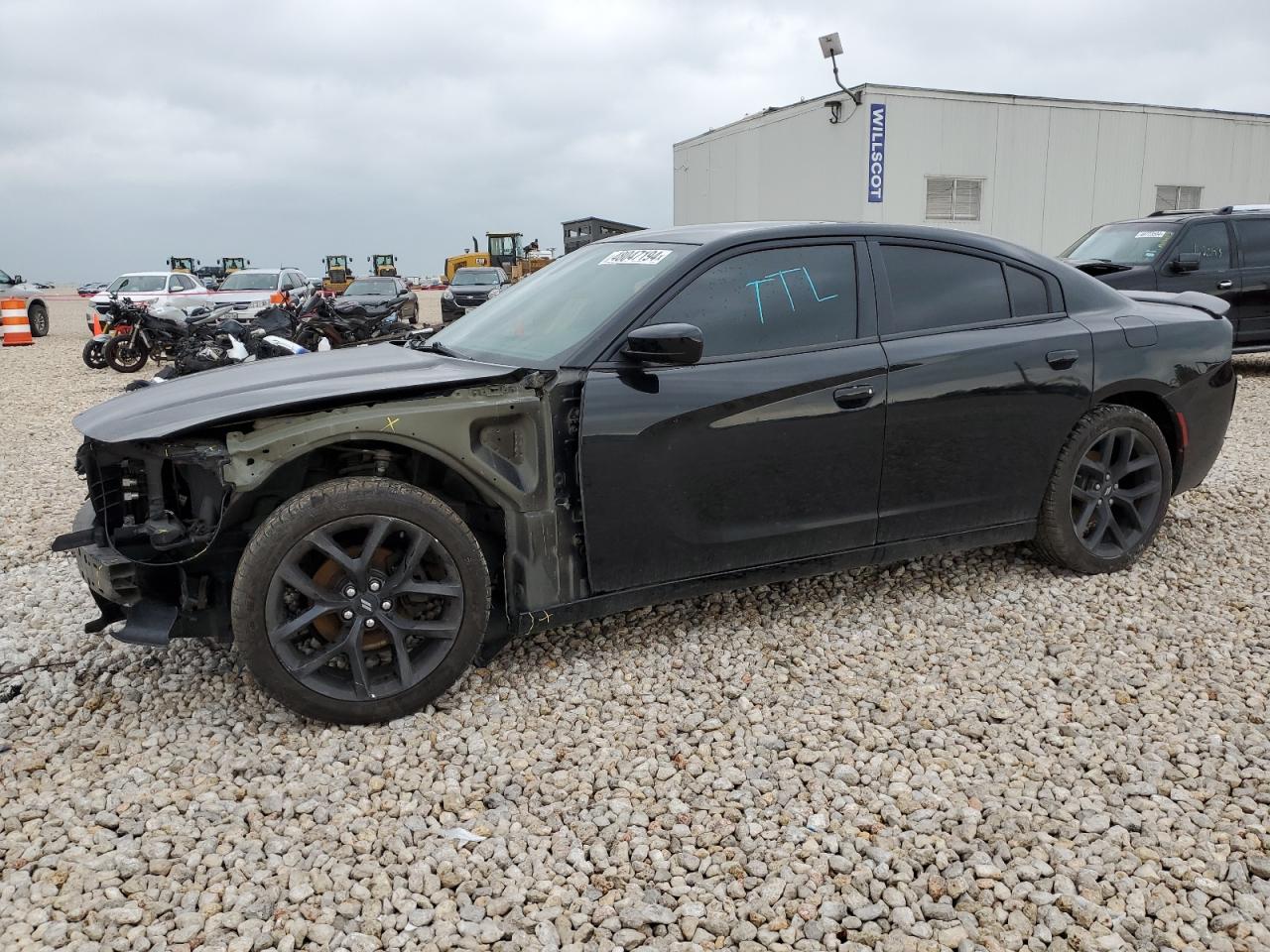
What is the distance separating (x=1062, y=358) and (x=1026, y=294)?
1.02 ft

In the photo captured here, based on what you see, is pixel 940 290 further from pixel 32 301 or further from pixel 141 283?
pixel 32 301

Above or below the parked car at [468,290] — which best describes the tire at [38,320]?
below

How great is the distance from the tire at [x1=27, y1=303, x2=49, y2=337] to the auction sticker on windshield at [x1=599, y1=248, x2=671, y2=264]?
813 inches

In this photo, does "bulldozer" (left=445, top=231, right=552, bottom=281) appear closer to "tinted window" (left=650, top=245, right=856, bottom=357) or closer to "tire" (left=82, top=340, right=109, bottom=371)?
"tire" (left=82, top=340, right=109, bottom=371)

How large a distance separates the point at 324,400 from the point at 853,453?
6.10 ft

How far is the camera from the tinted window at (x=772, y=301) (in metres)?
3.35

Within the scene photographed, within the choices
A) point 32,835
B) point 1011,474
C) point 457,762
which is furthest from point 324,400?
point 1011,474

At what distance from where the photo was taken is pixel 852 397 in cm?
345

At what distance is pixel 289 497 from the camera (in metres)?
2.92

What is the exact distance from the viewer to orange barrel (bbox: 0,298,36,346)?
1792cm

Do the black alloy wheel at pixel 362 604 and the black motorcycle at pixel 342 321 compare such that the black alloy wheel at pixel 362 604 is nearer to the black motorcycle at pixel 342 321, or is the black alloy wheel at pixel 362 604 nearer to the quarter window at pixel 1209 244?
the quarter window at pixel 1209 244

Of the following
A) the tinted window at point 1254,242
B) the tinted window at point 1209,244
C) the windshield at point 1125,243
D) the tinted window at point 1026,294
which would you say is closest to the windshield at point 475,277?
the windshield at point 1125,243

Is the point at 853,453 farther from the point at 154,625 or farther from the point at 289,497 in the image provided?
the point at 154,625

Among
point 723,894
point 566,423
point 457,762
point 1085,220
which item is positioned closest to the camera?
point 723,894
